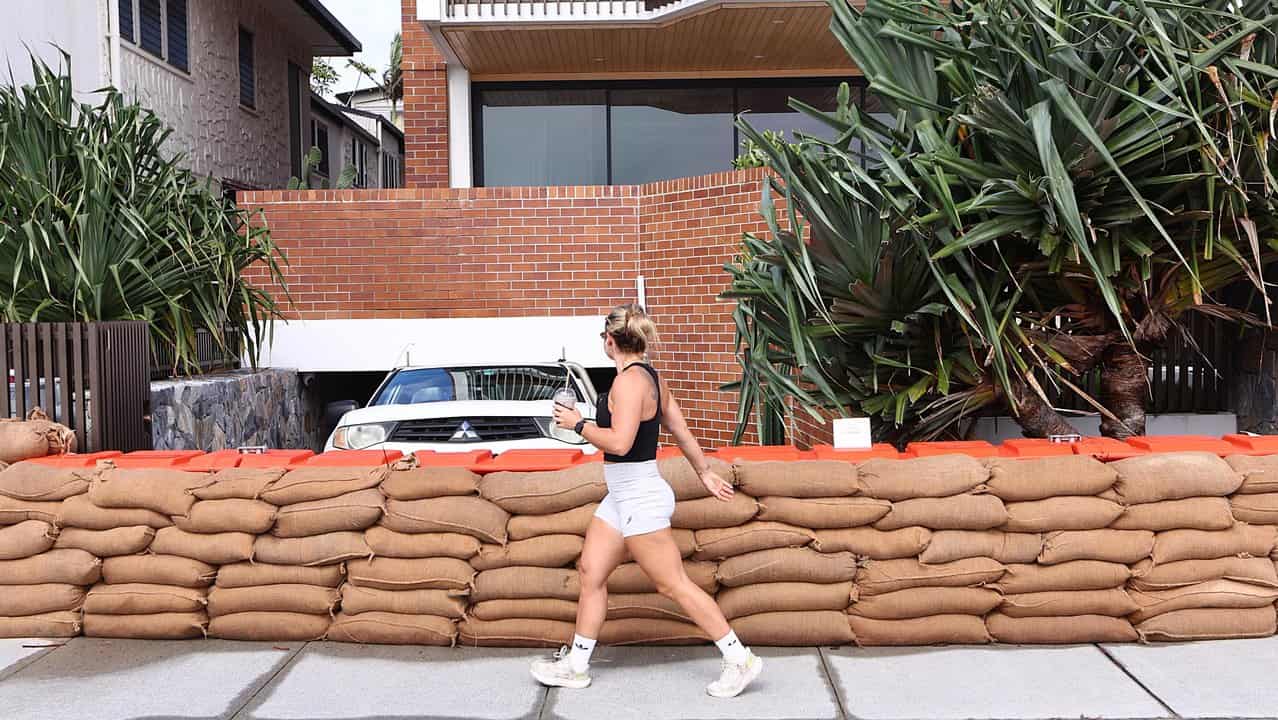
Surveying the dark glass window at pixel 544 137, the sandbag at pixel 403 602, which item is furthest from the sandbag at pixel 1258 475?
the dark glass window at pixel 544 137

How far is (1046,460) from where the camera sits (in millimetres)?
4777

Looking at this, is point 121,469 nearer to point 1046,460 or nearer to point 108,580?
point 108,580

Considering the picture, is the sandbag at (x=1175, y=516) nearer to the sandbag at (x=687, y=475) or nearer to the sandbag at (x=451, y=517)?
the sandbag at (x=687, y=475)

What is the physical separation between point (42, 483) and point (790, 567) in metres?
3.57

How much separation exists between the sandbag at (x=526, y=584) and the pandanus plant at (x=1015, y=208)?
1.59 meters

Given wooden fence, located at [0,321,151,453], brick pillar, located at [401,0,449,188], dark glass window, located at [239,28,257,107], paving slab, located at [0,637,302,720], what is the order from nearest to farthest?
1. paving slab, located at [0,637,302,720]
2. wooden fence, located at [0,321,151,453]
3. brick pillar, located at [401,0,449,188]
4. dark glass window, located at [239,28,257,107]

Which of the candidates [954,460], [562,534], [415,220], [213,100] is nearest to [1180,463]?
[954,460]

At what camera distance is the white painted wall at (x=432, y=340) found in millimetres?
12062

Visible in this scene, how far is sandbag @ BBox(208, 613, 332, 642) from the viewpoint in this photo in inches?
193

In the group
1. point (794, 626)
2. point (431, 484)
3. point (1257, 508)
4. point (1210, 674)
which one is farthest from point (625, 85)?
point (1210, 674)

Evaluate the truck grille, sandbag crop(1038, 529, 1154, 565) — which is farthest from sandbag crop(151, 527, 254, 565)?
sandbag crop(1038, 529, 1154, 565)

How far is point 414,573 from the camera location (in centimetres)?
479

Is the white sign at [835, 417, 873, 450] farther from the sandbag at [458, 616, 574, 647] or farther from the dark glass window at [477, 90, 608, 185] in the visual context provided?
the dark glass window at [477, 90, 608, 185]

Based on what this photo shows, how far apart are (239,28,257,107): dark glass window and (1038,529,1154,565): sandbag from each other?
1732 centimetres
